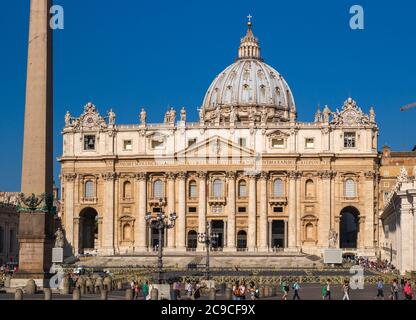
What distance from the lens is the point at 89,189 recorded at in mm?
108812

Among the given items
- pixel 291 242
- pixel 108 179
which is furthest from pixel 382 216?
pixel 108 179

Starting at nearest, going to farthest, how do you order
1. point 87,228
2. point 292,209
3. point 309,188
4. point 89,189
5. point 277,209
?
1. point 292,209
2. point 277,209
3. point 309,188
4. point 89,189
5. point 87,228

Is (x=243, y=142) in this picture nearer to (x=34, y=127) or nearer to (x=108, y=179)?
(x=108, y=179)

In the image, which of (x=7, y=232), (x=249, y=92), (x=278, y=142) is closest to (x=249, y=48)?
(x=249, y=92)

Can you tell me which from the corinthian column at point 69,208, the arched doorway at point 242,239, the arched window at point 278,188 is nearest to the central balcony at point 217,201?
the arched doorway at point 242,239

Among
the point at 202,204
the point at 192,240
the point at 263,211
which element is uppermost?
the point at 202,204

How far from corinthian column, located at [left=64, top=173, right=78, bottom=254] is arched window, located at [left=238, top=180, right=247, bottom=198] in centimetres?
1905

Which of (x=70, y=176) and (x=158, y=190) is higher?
(x=70, y=176)

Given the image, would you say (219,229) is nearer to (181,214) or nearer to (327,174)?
(181,214)

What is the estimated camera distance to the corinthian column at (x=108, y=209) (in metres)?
106

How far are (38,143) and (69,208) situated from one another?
7181cm

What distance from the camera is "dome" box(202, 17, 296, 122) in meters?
142

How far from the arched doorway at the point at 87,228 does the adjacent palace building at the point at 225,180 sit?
1.87ft

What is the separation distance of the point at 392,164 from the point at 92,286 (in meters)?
73.0
